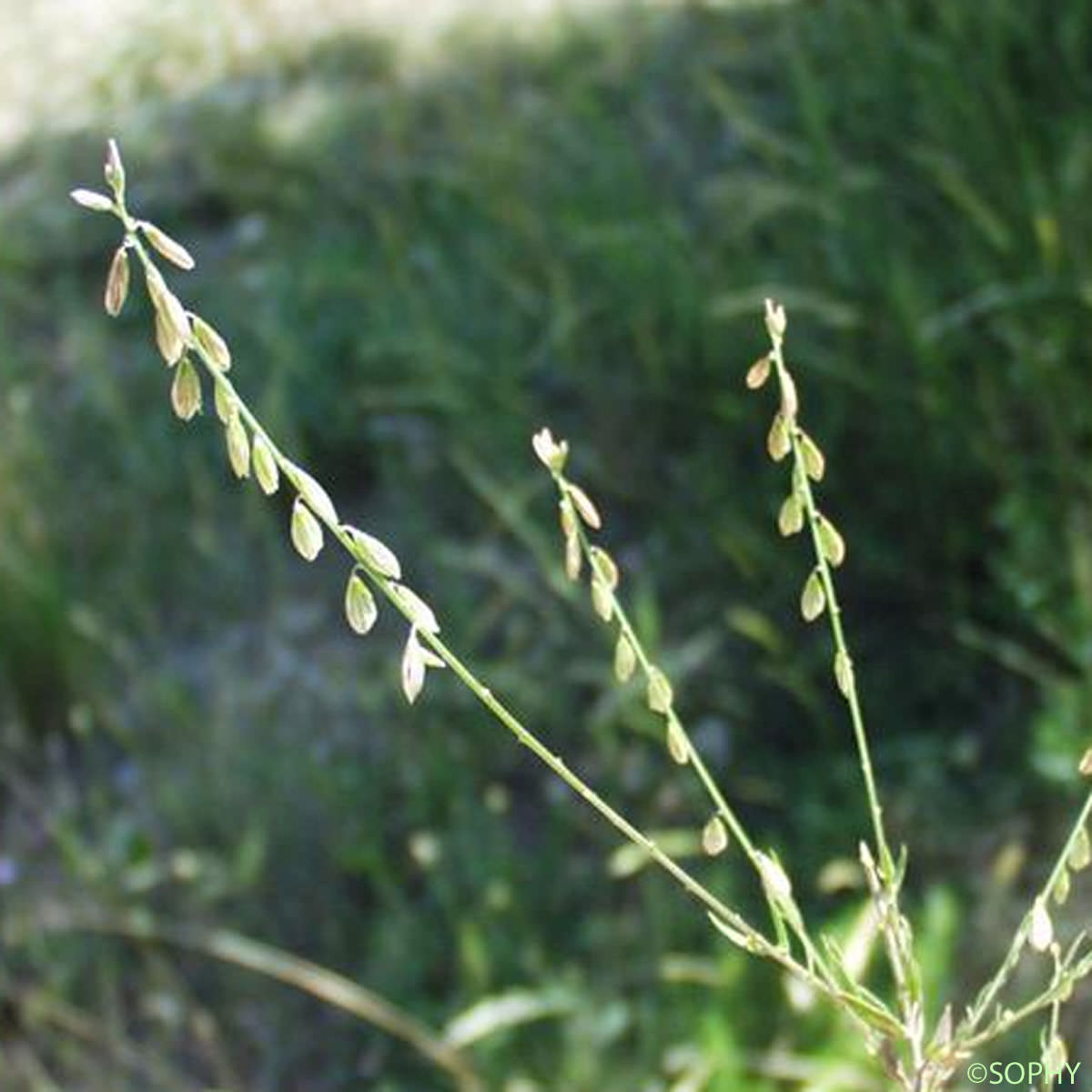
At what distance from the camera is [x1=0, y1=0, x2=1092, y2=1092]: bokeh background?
2.95 metres

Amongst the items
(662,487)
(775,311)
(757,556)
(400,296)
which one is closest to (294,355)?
(400,296)

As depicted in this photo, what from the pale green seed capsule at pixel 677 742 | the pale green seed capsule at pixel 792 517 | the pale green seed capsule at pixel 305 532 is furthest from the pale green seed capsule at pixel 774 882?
the pale green seed capsule at pixel 305 532

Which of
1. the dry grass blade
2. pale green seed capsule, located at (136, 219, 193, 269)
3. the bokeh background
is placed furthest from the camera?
the bokeh background

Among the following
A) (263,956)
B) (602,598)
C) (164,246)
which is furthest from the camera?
(263,956)

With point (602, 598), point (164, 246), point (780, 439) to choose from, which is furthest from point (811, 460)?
point (164, 246)

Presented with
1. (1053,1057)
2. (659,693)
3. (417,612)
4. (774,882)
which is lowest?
(1053,1057)

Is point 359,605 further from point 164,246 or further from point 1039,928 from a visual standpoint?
point 1039,928

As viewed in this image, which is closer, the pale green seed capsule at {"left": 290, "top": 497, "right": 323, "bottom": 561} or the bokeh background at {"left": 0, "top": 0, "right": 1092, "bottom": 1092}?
the pale green seed capsule at {"left": 290, "top": 497, "right": 323, "bottom": 561}

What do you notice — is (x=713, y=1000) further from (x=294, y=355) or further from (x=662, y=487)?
(x=294, y=355)

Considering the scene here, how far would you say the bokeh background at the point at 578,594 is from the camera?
2.95m

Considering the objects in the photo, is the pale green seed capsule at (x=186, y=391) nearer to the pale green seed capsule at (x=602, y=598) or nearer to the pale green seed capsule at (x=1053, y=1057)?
the pale green seed capsule at (x=602, y=598)

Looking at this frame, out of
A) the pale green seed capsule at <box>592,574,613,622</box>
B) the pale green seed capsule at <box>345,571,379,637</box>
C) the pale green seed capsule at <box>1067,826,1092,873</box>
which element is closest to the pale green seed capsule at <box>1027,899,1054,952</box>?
the pale green seed capsule at <box>1067,826,1092,873</box>

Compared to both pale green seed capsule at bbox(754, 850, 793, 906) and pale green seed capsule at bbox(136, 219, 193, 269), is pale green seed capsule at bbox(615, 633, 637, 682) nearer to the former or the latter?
pale green seed capsule at bbox(754, 850, 793, 906)

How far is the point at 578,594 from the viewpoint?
3.29m
